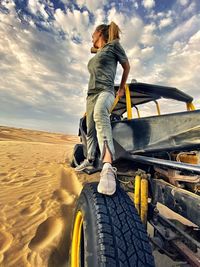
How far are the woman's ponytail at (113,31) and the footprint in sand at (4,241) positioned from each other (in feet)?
8.58

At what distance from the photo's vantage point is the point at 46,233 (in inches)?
118

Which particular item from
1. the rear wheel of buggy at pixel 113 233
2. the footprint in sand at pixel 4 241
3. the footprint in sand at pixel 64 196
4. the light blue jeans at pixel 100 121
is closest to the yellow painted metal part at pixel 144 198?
the rear wheel of buggy at pixel 113 233

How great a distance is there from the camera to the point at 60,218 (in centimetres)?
346

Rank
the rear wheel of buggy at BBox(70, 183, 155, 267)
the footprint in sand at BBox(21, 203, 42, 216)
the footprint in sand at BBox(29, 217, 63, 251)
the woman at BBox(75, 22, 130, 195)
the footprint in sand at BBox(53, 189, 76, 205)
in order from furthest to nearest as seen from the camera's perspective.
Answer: the footprint in sand at BBox(53, 189, 76, 205)
the footprint in sand at BBox(21, 203, 42, 216)
the footprint in sand at BBox(29, 217, 63, 251)
the woman at BBox(75, 22, 130, 195)
the rear wheel of buggy at BBox(70, 183, 155, 267)

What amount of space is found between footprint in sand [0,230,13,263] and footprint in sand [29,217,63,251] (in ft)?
0.83

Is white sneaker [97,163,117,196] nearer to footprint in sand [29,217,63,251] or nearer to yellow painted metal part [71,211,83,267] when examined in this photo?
yellow painted metal part [71,211,83,267]

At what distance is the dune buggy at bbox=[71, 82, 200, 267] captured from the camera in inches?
57.7

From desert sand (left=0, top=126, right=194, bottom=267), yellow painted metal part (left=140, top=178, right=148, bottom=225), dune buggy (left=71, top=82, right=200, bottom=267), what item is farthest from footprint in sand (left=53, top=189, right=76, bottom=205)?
yellow painted metal part (left=140, top=178, right=148, bottom=225)

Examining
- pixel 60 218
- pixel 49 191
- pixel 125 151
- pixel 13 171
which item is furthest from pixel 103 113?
pixel 13 171

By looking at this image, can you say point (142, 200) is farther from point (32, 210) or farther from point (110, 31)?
point (32, 210)

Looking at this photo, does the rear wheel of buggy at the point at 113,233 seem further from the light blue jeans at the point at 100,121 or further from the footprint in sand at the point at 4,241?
the footprint in sand at the point at 4,241

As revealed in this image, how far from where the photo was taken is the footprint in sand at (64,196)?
14.2 ft

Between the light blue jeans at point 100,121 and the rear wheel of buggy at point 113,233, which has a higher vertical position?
the light blue jeans at point 100,121

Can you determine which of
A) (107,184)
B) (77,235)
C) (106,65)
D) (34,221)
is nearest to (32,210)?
(34,221)
